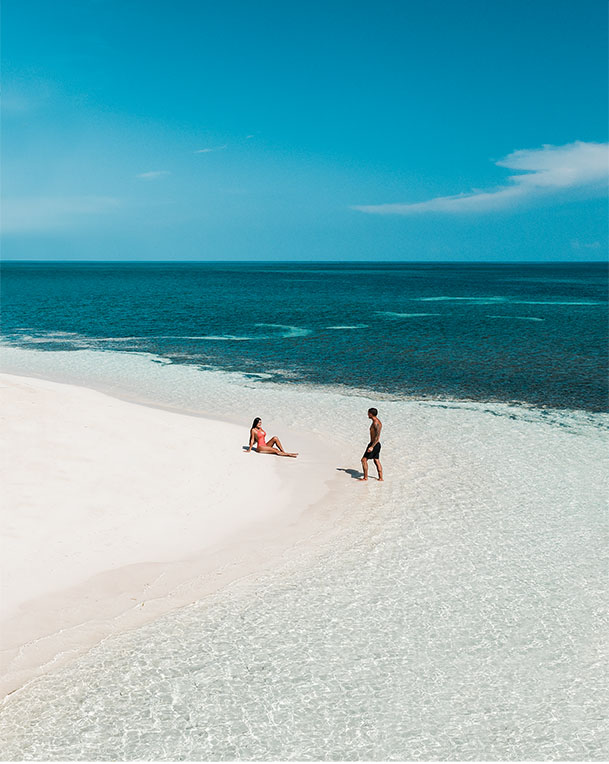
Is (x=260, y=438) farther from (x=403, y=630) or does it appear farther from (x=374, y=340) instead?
(x=374, y=340)

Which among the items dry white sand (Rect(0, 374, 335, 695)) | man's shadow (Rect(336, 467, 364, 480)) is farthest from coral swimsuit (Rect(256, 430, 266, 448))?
man's shadow (Rect(336, 467, 364, 480))

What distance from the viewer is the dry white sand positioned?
11.2 meters

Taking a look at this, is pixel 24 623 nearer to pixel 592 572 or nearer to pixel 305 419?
pixel 592 572

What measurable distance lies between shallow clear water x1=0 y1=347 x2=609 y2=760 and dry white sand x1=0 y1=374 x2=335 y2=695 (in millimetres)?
798

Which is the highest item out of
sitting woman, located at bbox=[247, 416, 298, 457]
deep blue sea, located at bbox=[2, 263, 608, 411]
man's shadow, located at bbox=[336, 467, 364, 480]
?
deep blue sea, located at bbox=[2, 263, 608, 411]

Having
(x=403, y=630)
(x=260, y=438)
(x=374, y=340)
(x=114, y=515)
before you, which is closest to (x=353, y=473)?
(x=260, y=438)

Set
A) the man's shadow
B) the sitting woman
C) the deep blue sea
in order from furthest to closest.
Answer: the deep blue sea, the sitting woman, the man's shadow

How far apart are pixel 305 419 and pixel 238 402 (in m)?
4.18

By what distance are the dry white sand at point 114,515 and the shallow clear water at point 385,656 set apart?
0.80 metres

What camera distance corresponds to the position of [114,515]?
1448cm

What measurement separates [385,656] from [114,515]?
7110mm

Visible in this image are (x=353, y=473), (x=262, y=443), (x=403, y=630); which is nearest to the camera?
(x=403, y=630)

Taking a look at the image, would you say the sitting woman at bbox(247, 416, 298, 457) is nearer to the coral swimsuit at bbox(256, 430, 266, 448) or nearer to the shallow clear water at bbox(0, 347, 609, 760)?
the coral swimsuit at bbox(256, 430, 266, 448)

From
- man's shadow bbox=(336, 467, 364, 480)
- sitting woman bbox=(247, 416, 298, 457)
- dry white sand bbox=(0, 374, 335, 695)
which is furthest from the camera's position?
sitting woman bbox=(247, 416, 298, 457)
